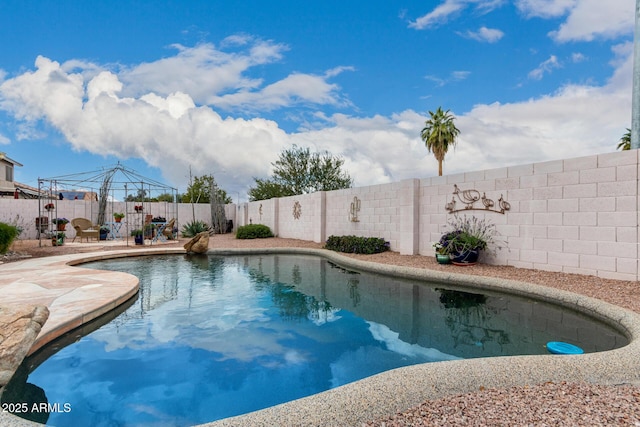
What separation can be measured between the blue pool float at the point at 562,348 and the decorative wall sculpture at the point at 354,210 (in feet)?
26.1

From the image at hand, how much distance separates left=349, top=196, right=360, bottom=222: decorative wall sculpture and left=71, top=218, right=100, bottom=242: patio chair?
10.2m

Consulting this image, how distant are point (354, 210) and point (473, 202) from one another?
172 inches

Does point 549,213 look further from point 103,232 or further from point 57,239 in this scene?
point 103,232

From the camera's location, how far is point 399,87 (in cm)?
980

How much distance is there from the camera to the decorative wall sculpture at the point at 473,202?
7.19 metres

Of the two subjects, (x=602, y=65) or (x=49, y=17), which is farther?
(x=49, y=17)

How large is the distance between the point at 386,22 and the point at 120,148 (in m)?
12.1

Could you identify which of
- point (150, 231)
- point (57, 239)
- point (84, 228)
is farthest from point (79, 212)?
point (150, 231)

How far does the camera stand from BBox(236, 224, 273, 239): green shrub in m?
15.0

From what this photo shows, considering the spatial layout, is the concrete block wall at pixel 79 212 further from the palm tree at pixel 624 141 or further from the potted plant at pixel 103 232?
the palm tree at pixel 624 141

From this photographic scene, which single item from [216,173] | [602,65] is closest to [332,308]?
[602,65]

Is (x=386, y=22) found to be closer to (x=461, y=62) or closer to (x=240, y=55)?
(x=461, y=62)

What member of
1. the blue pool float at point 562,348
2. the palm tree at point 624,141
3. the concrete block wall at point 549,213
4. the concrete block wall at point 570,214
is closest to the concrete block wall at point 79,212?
the concrete block wall at point 549,213

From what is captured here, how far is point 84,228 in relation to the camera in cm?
1454
